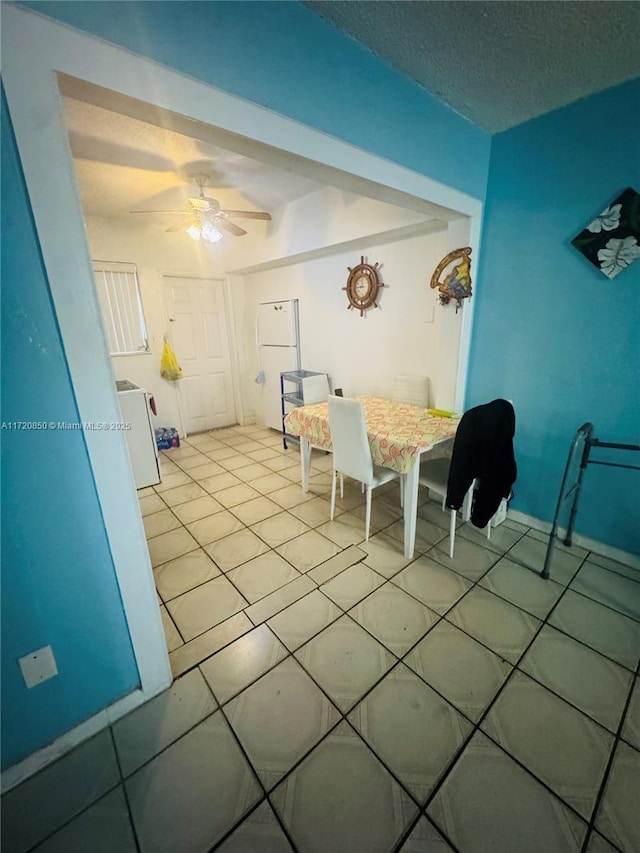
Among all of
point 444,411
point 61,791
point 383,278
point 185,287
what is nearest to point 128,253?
point 185,287

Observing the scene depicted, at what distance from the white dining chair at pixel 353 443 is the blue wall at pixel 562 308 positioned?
3.48 ft

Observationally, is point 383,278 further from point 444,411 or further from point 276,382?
point 276,382

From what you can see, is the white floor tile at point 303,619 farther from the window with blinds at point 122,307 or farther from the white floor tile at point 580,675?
the window with blinds at point 122,307

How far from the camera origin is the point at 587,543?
7.00 ft

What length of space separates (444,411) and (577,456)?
2.77 feet

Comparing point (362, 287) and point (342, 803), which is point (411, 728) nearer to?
point (342, 803)

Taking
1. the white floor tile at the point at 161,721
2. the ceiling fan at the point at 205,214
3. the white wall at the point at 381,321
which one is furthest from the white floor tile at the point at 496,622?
the ceiling fan at the point at 205,214

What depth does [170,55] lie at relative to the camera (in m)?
0.99

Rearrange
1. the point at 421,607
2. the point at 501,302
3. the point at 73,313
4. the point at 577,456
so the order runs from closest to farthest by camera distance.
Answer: the point at 73,313 → the point at 421,607 → the point at 577,456 → the point at 501,302

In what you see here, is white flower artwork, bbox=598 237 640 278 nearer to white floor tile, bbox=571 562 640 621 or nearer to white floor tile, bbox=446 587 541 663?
white floor tile, bbox=571 562 640 621

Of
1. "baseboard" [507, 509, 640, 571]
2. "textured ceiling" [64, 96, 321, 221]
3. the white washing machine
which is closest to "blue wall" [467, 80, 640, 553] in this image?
"baseboard" [507, 509, 640, 571]

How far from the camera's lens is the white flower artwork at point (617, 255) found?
173 cm

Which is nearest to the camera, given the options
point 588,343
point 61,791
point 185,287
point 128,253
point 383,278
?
point 61,791

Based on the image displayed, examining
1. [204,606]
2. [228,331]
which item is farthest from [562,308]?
[228,331]
